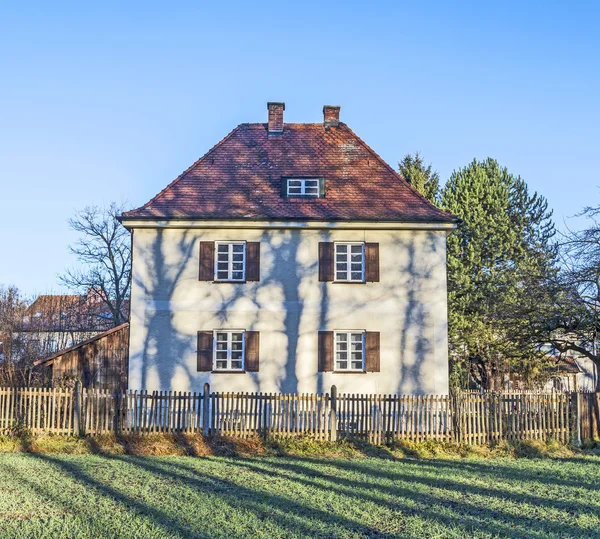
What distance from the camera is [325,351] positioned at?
20453 mm

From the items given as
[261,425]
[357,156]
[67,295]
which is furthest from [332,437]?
[67,295]

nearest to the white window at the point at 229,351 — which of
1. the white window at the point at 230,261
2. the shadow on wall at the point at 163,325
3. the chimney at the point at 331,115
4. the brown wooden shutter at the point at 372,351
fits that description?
the shadow on wall at the point at 163,325

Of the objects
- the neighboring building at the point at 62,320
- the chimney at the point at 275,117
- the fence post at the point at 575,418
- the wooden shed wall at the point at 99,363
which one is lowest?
the fence post at the point at 575,418

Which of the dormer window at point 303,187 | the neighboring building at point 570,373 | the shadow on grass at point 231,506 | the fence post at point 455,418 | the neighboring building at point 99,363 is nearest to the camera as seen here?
the shadow on grass at point 231,506

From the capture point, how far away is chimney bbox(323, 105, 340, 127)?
24812 mm

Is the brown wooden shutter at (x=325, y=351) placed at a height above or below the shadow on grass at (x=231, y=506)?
above

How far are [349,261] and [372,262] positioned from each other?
0.69 metres

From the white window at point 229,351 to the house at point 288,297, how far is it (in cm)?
3

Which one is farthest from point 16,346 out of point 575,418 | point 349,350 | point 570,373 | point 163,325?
point 570,373

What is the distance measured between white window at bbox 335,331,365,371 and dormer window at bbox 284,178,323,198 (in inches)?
176

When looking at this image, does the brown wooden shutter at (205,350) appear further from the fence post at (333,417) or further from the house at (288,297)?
the fence post at (333,417)

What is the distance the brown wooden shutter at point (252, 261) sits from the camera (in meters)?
20.8

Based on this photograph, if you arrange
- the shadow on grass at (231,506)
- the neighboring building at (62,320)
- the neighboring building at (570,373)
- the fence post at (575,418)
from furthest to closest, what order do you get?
1. the neighboring building at (62,320)
2. the neighboring building at (570,373)
3. the fence post at (575,418)
4. the shadow on grass at (231,506)

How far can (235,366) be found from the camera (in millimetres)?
20562
